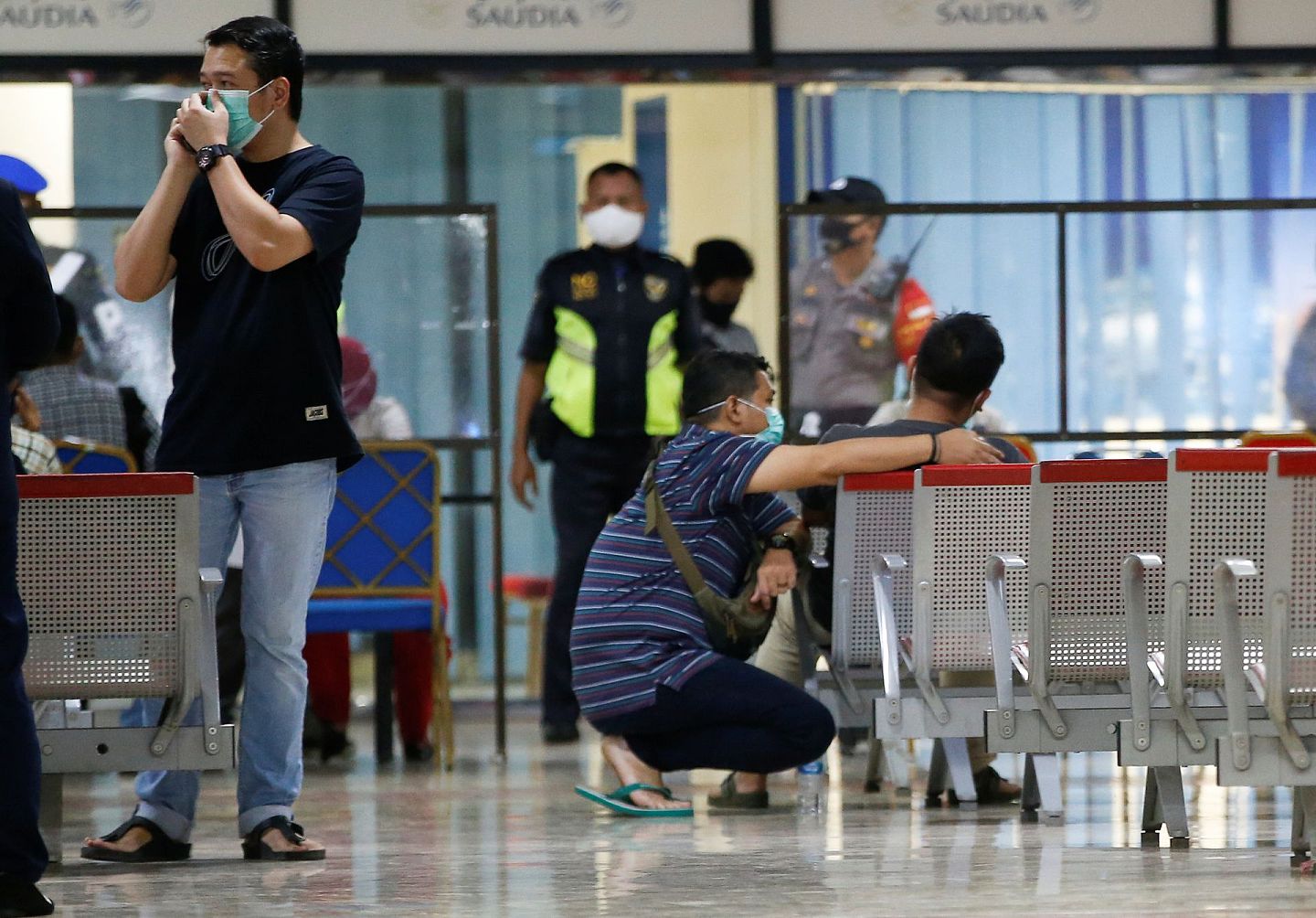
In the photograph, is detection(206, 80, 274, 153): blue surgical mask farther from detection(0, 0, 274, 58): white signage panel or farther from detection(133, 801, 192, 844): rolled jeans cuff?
detection(0, 0, 274, 58): white signage panel

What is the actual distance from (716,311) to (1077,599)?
193 inches

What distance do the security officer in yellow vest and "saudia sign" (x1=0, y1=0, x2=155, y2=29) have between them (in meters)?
1.81

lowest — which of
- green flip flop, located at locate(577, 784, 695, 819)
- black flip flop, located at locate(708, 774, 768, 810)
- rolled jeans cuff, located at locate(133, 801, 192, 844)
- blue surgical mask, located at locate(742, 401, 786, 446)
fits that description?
black flip flop, located at locate(708, 774, 768, 810)

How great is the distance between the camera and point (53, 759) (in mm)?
5094

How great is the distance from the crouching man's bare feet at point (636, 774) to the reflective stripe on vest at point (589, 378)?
277 centimetres

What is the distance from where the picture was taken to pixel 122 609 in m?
5.00

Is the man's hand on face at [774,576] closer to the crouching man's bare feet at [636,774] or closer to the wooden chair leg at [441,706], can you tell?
the crouching man's bare feet at [636,774]

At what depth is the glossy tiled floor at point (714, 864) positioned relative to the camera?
4.35 m

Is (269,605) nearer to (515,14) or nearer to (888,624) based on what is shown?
(888,624)

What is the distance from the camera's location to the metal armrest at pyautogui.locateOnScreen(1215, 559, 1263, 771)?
14.9ft

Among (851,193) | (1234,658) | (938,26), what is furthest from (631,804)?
(938,26)

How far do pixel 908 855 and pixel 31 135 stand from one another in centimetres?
731

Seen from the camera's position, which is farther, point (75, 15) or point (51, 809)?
point (75, 15)

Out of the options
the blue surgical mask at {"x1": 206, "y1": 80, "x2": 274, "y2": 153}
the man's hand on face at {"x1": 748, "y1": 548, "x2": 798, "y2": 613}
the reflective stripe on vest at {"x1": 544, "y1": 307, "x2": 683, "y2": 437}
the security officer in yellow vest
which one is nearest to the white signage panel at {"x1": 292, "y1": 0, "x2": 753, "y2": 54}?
the security officer in yellow vest
